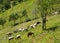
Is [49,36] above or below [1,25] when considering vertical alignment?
above

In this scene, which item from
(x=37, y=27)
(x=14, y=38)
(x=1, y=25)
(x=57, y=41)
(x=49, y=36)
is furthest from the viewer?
(x=1, y=25)

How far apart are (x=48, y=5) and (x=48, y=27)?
6576mm

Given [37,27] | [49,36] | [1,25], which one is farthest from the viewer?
[1,25]

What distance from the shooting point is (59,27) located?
65312mm

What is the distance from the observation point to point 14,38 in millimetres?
68688

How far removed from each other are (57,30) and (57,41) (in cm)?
939

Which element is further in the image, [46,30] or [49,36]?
[46,30]

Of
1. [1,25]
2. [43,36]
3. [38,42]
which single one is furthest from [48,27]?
[1,25]

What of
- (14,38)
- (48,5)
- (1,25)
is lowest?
(1,25)

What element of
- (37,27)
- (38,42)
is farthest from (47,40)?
(37,27)

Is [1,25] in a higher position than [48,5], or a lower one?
lower

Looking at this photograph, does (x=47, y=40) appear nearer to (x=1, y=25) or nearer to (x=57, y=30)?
(x=57, y=30)

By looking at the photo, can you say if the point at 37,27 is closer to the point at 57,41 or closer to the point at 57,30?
the point at 57,30

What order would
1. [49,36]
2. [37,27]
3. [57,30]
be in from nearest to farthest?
1. [49,36]
2. [57,30]
3. [37,27]
